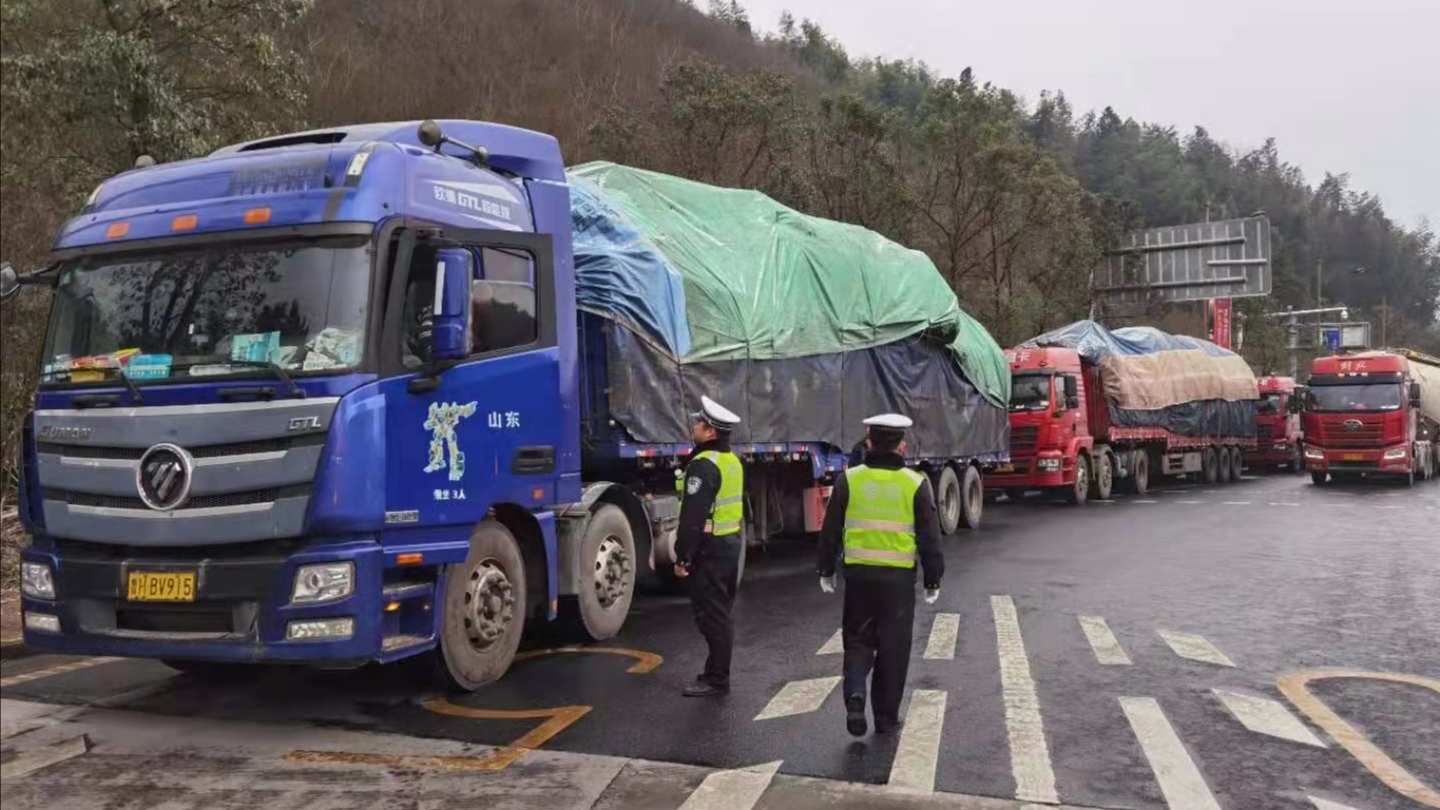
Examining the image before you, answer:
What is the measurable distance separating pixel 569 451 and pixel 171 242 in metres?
2.71

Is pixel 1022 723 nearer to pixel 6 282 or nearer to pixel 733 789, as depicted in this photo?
pixel 733 789

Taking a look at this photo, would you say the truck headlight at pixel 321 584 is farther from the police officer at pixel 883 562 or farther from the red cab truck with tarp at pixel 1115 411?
the red cab truck with tarp at pixel 1115 411

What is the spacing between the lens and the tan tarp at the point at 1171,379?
22.5 meters

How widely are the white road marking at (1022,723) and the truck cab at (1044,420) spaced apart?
1204 centimetres

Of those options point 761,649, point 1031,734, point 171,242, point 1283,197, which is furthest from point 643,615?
point 1283,197

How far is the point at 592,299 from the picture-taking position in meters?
8.38

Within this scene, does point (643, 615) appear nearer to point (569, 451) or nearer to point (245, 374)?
point (569, 451)

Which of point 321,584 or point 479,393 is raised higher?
point 479,393

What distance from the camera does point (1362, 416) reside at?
25484 millimetres

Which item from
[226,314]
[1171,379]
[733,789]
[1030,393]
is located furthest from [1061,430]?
[226,314]

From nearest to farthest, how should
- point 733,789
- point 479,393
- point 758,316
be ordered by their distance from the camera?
point 733,789
point 479,393
point 758,316

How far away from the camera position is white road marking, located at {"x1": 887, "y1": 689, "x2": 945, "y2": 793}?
16.2ft

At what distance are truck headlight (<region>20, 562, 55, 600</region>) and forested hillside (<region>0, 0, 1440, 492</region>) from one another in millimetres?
5274

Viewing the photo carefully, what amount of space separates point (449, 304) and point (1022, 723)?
12.5 feet
